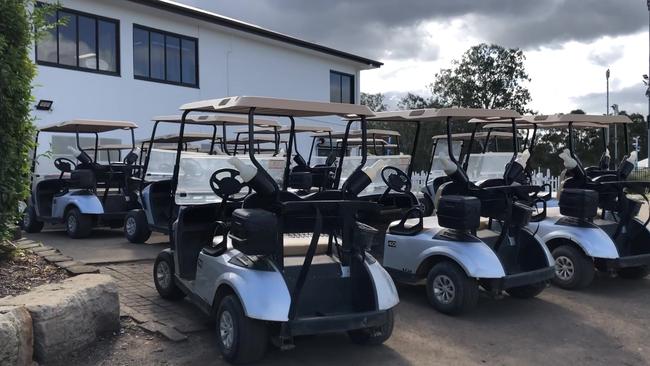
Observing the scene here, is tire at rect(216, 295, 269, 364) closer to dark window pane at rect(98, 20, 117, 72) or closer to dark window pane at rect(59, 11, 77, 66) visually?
dark window pane at rect(59, 11, 77, 66)

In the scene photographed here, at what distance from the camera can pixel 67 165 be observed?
9703mm

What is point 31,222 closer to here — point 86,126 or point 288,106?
point 86,126

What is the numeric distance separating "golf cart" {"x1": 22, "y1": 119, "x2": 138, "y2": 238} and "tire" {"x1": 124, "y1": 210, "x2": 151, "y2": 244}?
854mm

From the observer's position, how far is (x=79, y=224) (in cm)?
904

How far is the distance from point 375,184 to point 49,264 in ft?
15.2

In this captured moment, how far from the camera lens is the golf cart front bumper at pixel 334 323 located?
12.1 feet

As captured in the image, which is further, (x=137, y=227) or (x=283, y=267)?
(x=137, y=227)

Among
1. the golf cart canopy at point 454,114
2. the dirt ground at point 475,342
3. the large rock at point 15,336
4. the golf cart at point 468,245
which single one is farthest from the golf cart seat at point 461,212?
the large rock at point 15,336

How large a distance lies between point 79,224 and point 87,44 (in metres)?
6.67

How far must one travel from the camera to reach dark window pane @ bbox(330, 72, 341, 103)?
21891mm

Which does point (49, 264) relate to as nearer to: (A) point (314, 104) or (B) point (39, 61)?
(A) point (314, 104)

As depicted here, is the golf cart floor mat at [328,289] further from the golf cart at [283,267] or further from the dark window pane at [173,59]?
the dark window pane at [173,59]

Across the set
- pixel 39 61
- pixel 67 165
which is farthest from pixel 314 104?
pixel 39 61

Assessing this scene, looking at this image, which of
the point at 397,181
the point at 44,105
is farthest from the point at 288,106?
the point at 44,105
